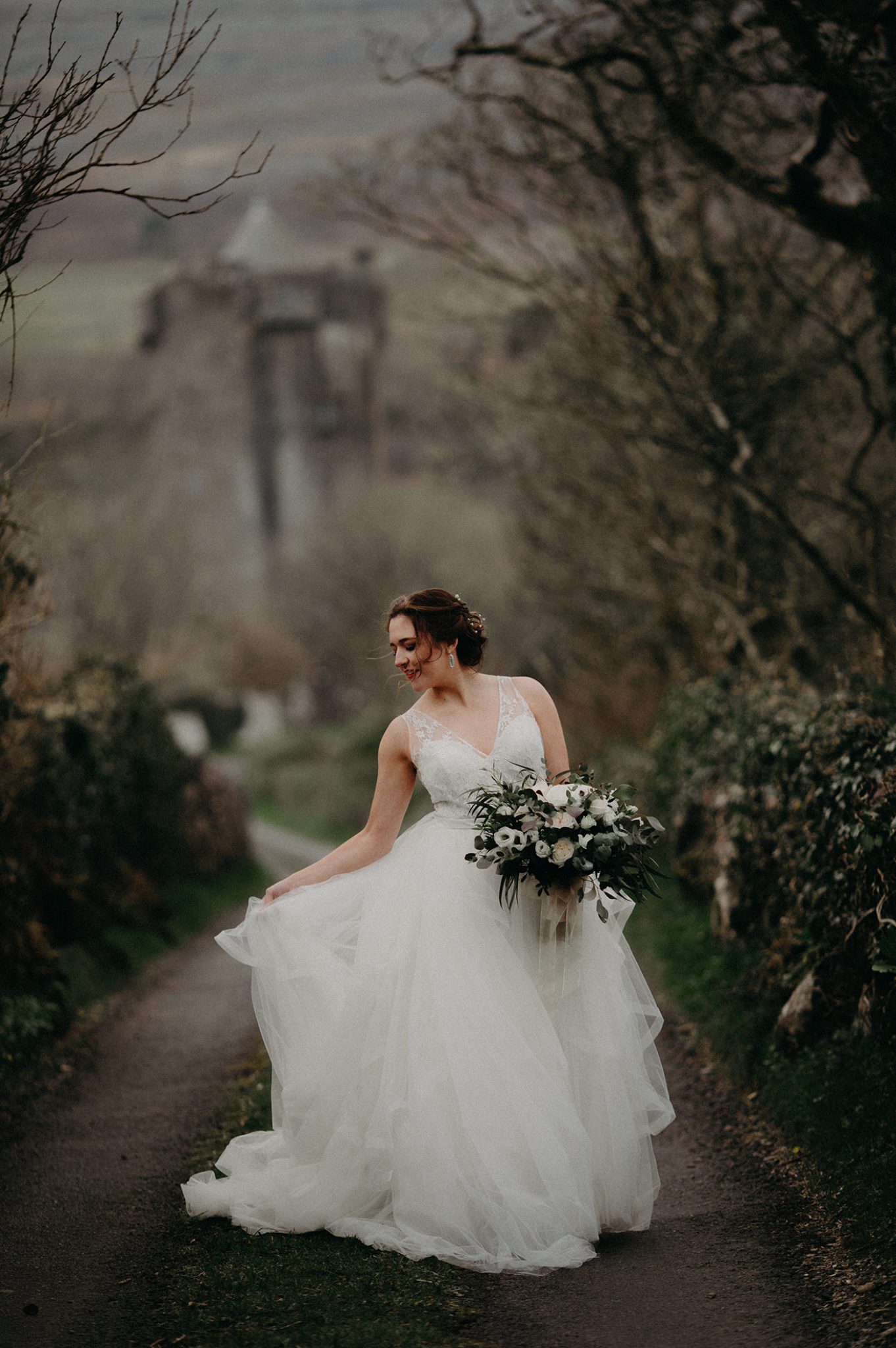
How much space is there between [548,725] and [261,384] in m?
47.8

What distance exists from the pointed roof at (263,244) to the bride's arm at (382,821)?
4542cm

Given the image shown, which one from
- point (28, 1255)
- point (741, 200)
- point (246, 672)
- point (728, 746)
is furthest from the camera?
point (246, 672)

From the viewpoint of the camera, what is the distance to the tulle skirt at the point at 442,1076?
14.6 feet

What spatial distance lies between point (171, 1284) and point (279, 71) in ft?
110

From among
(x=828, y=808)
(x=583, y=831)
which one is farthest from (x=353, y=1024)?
(x=828, y=808)

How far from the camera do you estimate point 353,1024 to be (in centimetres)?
492

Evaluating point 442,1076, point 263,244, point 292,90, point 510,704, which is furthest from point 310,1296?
point 263,244

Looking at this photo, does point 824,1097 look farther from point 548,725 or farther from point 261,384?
point 261,384

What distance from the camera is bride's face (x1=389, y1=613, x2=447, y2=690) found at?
5219 millimetres

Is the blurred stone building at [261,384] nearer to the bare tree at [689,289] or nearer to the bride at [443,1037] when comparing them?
the bare tree at [689,289]

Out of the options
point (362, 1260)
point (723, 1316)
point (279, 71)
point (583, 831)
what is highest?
point (279, 71)

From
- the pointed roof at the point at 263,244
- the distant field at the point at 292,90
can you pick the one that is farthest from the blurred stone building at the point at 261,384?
the distant field at the point at 292,90

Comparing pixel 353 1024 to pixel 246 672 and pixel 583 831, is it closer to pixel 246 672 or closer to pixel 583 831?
pixel 583 831

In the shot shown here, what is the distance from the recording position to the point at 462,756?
5.05m
